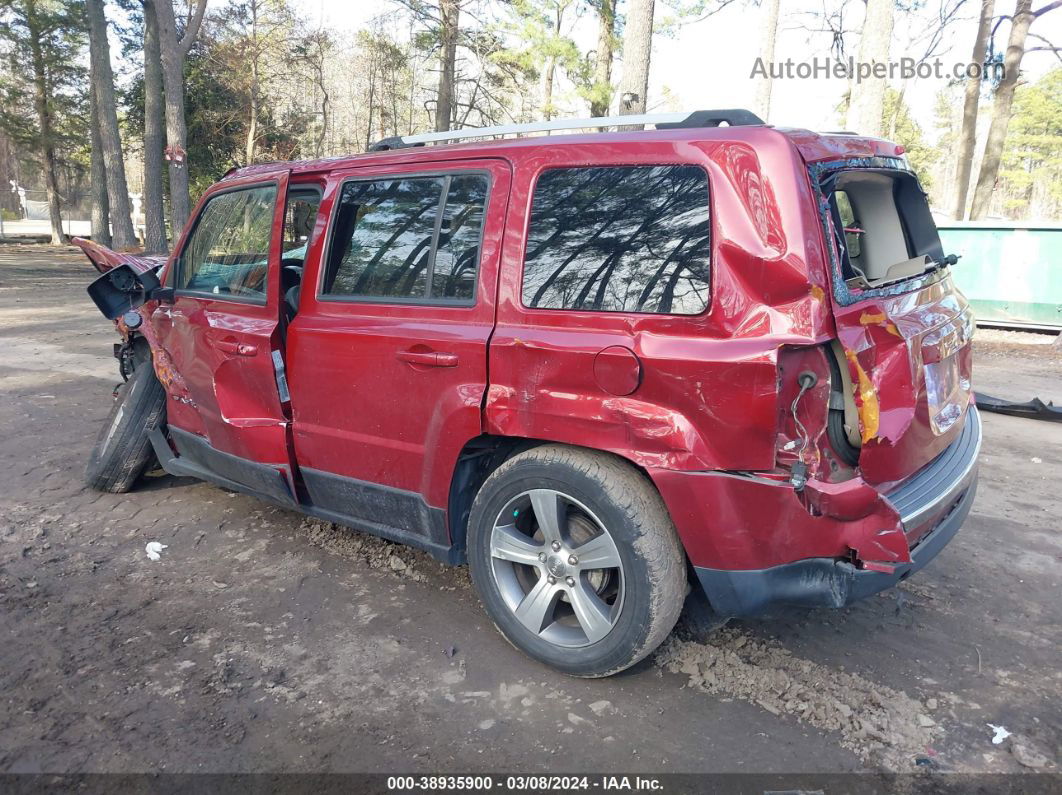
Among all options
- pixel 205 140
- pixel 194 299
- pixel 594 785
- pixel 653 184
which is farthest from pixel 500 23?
pixel 594 785

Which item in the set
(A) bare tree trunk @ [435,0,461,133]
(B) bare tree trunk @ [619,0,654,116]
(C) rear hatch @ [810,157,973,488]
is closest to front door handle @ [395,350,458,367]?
(C) rear hatch @ [810,157,973,488]

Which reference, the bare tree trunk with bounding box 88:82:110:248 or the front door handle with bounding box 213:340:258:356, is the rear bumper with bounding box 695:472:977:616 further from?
the bare tree trunk with bounding box 88:82:110:248

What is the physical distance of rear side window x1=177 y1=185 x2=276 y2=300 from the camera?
12.7 feet

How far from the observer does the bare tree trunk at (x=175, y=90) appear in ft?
54.2

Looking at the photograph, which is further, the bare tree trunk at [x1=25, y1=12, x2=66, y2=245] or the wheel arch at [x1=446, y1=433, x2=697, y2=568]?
the bare tree trunk at [x1=25, y1=12, x2=66, y2=245]

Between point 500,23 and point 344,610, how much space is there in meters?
17.7

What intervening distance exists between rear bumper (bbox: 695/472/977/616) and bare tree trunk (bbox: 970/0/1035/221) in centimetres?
1905

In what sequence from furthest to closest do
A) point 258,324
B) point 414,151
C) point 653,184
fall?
point 258,324
point 414,151
point 653,184

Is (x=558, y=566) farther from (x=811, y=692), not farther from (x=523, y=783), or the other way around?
(x=811, y=692)

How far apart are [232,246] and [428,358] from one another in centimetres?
163

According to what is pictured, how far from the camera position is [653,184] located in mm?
2713

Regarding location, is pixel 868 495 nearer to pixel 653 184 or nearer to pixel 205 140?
pixel 653 184

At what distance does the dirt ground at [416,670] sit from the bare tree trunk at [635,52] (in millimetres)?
7325

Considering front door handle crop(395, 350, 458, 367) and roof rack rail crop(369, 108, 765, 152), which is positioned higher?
roof rack rail crop(369, 108, 765, 152)
